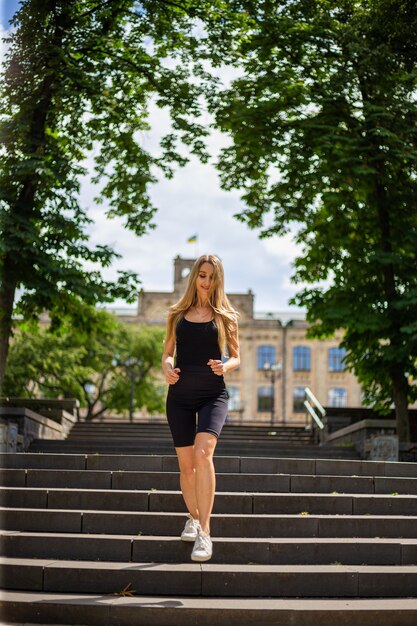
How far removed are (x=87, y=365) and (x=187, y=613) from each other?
36.1 meters

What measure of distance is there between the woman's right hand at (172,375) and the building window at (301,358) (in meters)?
56.1

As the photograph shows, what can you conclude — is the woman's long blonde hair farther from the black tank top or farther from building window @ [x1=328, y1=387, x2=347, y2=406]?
building window @ [x1=328, y1=387, x2=347, y2=406]

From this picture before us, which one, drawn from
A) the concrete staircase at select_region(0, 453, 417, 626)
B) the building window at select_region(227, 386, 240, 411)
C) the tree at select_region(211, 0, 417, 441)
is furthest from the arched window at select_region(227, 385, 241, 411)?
the concrete staircase at select_region(0, 453, 417, 626)

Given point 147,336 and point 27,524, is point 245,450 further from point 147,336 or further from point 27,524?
point 147,336

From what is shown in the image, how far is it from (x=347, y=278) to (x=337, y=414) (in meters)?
5.23

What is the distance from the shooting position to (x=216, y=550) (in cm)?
659

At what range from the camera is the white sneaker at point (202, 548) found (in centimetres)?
587

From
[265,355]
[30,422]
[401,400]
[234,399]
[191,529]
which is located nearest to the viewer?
[191,529]

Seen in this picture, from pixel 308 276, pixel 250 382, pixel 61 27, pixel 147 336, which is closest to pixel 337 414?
pixel 308 276

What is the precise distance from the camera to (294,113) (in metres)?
16.1

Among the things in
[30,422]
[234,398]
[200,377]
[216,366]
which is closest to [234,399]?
[234,398]

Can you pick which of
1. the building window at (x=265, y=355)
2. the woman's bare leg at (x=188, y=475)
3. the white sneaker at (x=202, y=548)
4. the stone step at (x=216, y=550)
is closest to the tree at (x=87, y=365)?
the building window at (x=265, y=355)

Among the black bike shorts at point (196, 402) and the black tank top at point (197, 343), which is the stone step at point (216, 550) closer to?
the black bike shorts at point (196, 402)

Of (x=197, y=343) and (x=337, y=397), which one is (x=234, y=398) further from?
(x=197, y=343)
